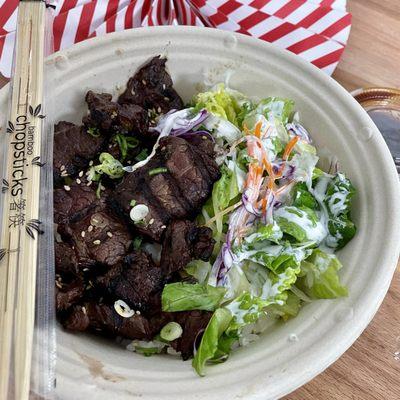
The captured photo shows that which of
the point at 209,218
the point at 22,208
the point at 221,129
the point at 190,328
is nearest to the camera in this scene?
the point at 22,208

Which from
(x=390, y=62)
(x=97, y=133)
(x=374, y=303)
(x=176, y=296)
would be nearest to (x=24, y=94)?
(x=97, y=133)

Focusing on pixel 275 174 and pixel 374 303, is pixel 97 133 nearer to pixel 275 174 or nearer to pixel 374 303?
pixel 275 174

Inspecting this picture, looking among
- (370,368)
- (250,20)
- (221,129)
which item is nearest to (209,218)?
(221,129)

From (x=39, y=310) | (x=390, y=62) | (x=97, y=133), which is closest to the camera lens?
(x=39, y=310)

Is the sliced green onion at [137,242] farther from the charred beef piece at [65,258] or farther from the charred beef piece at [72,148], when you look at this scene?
the charred beef piece at [72,148]

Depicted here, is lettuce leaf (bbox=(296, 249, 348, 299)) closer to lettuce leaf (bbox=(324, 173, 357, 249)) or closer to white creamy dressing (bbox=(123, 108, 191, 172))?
lettuce leaf (bbox=(324, 173, 357, 249))

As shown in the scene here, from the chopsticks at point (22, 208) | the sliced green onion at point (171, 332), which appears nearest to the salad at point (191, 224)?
the sliced green onion at point (171, 332)

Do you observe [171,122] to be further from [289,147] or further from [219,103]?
[289,147]
